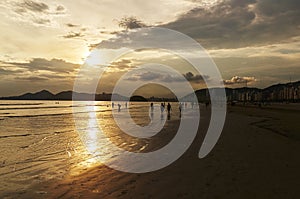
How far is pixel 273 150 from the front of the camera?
12.4m

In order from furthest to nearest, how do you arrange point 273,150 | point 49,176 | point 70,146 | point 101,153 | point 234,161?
1. point 70,146
2. point 101,153
3. point 273,150
4. point 234,161
5. point 49,176

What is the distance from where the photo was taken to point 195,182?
25.1 ft

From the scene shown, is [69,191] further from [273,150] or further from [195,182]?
[273,150]

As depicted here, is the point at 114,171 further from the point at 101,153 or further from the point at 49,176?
the point at 101,153

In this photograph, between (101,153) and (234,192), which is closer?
→ (234,192)

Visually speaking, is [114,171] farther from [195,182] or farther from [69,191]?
[195,182]

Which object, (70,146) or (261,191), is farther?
(70,146)

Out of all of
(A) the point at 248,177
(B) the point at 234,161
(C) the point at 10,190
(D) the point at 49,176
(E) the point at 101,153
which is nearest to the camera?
(C) the point at 10,190

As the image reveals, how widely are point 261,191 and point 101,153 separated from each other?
8.20 m

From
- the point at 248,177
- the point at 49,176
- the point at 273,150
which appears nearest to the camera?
the point at 248,177

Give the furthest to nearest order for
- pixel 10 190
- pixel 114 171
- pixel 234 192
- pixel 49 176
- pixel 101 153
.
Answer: pixel 101 153 < pixel 114 171 < pixel 49 176 < pixel 10 190 < pixel 234 192

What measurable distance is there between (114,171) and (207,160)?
367cm

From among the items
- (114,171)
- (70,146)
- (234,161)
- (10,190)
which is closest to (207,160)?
(234,161)

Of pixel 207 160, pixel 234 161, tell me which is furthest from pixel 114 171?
pixel 234 161
